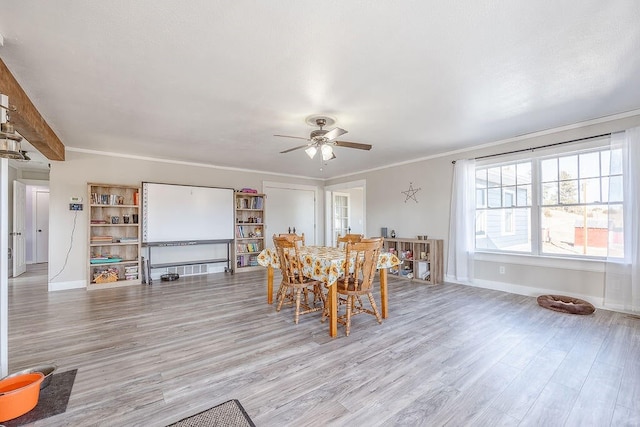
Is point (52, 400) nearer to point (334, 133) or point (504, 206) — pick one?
point (334, 133)

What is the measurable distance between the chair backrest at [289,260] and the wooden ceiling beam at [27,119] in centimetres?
253

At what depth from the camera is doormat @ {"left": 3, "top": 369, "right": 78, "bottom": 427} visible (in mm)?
1661

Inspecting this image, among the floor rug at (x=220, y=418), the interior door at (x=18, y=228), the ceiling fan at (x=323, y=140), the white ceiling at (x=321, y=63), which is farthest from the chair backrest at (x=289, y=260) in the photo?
the interior door at (x=18, y=228)

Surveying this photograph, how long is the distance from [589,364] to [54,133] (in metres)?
6.61

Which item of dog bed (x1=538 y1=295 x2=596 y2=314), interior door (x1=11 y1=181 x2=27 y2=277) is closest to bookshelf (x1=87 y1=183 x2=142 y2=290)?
interior door (x1=11 y1=181 x2=27 y2=277)

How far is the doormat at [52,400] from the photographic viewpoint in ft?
5.45

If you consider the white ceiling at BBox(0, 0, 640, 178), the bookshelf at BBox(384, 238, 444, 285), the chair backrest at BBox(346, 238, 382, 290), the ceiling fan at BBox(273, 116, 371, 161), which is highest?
the white ceiling at BBox(0, 0, 640, 178)

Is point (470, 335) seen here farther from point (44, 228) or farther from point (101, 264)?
point (44, 228)

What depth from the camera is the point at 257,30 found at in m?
1.90

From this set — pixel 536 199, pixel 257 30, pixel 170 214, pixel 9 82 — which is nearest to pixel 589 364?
pixel 536 199

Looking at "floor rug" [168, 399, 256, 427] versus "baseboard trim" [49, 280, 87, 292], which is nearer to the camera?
"floor rug" [168, 399, 256, 427]

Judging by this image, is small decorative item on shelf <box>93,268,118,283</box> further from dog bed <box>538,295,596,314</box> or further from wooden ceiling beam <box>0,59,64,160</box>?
dog bed <box>538,295,596,314</box>

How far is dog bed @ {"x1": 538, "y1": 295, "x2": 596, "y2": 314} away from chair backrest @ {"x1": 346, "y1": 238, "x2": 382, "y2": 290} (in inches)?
98.1

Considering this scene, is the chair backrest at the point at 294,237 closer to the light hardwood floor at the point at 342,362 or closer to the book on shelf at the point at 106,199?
the light hardwood floor at the point at 342,362
